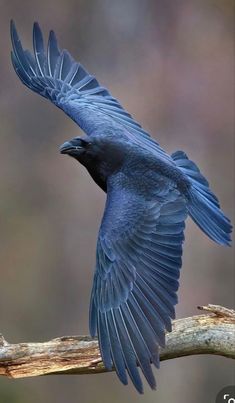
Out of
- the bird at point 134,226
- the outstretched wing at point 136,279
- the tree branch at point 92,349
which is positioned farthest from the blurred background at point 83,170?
the tree branch at point 92,349

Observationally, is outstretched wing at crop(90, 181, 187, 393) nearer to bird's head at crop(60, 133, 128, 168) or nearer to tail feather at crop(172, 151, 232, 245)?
tail feather at crop(172, 151, 232, 245)

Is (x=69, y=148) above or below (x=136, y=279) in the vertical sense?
above

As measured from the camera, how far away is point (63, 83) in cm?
905

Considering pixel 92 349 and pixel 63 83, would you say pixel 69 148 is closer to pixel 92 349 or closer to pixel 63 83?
pixel 63 83

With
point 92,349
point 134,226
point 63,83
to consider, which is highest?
point 63,83

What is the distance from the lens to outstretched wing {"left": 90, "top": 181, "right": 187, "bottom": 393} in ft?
21.9

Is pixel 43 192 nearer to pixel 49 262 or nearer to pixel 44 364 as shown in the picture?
pixel 49 262

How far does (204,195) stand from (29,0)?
7096mm

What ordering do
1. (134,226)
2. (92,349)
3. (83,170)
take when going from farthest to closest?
(83,170) → (134,226) → (92,349)

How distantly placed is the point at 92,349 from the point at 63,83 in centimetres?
254

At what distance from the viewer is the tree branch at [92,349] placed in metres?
6.95

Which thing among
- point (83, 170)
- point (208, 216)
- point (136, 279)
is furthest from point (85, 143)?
point (83, 170)

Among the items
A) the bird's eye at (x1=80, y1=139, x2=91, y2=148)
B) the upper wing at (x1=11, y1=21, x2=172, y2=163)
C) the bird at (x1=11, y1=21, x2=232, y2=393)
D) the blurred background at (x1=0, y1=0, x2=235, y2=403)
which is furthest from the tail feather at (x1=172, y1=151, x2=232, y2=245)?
the blurred background at (x1=0, y1=0, x2=235, y2=403)

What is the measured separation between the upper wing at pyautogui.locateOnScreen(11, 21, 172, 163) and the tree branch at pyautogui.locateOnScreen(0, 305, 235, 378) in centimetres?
185
